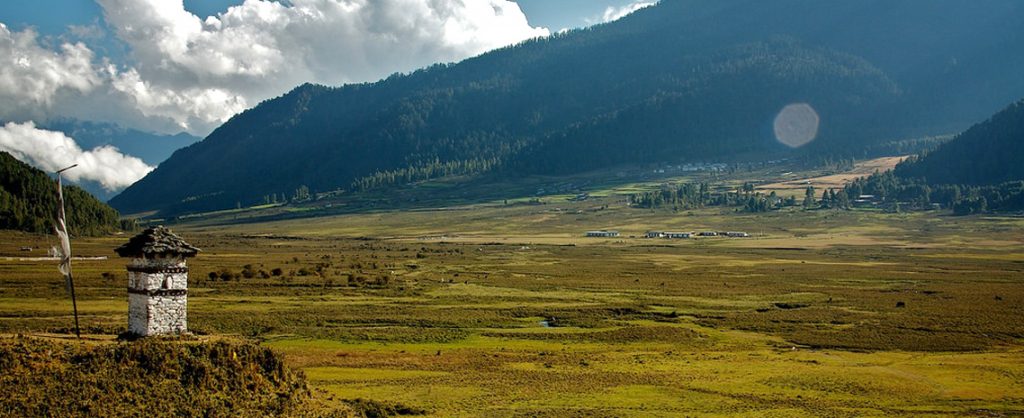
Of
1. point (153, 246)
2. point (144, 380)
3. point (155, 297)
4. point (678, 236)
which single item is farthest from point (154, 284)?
point (678, 236)

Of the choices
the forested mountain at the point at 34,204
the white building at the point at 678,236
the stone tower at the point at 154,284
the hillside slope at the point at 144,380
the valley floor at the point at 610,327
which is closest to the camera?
the hillside slope at the point at 144,380

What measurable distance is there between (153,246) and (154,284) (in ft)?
4.91

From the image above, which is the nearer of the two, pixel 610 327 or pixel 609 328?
pixel 609 328

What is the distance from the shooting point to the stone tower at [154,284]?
105ft

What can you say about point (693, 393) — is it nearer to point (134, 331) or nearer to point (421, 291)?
point (134, 331)

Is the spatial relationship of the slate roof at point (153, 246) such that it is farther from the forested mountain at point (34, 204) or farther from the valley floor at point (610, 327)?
the forested mountain at point (34, 204)

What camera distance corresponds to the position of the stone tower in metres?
32.0

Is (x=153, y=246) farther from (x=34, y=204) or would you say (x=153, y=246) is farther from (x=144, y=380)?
(x=34, y=204)

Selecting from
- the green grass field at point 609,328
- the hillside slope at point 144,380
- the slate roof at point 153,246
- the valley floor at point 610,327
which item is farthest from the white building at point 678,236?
the hillside slope at point 144,380

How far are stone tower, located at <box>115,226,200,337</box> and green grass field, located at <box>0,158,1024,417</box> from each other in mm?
4937

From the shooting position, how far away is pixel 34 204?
160m

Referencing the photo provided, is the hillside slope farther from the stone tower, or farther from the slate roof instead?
the slate roof

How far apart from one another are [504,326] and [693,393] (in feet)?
81.2

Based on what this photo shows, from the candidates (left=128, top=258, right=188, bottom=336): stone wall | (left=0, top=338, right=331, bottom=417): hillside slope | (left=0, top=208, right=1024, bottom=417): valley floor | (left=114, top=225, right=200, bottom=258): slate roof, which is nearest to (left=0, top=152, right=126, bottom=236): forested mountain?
(left=0, top=208, right=1024, bottom=417): valley floor
